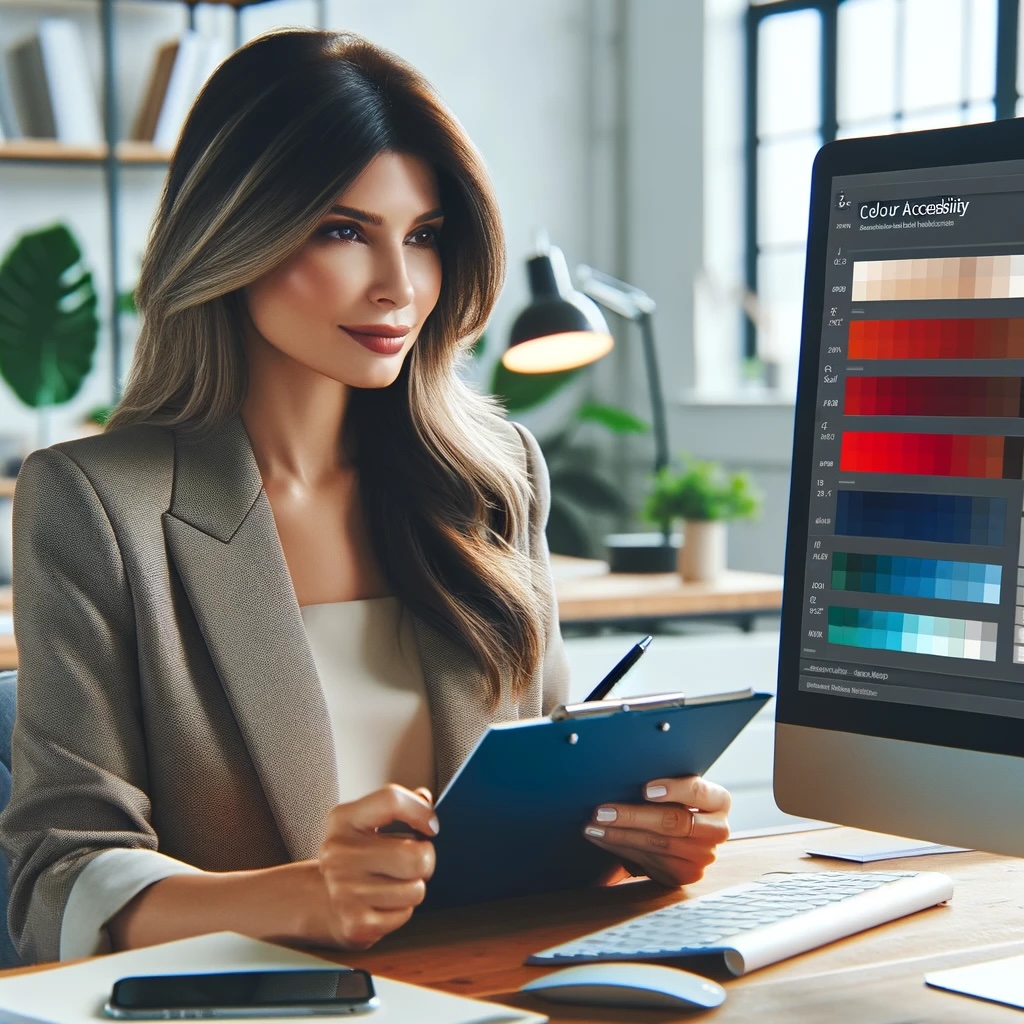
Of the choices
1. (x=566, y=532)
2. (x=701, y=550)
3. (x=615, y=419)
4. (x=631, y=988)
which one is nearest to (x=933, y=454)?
(x=631, y=988)

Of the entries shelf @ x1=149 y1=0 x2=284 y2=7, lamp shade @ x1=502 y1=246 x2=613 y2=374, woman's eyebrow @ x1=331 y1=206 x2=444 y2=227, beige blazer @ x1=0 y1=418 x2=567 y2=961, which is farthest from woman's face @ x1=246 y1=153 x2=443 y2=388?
shelf @ x1=149 y1=0 x2=284 y2=7

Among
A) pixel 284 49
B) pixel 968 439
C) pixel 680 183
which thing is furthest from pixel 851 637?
pixel 680 183

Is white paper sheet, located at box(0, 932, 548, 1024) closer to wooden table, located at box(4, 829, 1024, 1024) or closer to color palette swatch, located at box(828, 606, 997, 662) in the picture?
wooden table, located at box(4, 829, 1024, 1024)

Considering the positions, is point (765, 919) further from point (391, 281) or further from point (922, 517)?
point (391, 281)

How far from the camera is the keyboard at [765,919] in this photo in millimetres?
861

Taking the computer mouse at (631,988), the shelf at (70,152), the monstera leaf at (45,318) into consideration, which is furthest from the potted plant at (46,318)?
the computer mouse at (631,988)

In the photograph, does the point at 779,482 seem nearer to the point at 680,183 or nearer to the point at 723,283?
the point at 723,283

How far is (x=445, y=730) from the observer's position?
1.36m

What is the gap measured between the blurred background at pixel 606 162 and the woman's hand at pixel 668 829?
2.17m

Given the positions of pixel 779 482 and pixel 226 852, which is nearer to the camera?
pixel 226 852

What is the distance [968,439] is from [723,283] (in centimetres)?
399

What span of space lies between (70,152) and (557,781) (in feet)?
11.7

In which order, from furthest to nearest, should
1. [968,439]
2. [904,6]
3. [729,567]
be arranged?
[729,567]
[904,6]
[968,439]

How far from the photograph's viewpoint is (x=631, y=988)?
0.78m
